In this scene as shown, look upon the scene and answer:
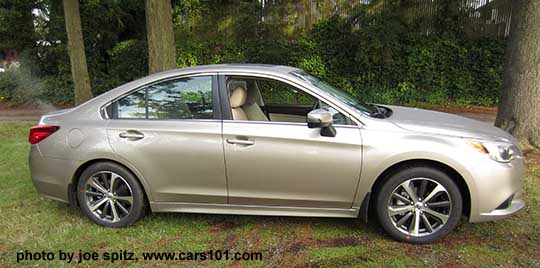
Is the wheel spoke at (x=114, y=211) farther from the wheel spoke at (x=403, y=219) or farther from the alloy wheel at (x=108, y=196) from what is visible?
the wheel spoke at (x=403, y=219)

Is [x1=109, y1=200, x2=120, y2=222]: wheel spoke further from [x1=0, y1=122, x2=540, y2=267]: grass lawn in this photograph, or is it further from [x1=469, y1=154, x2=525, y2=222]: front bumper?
[x1=469, y1=154, x2=525, y2=222]: front bumper

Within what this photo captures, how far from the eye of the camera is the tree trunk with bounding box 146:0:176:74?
7.19 metres

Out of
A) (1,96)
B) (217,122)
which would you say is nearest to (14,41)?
(1,96)

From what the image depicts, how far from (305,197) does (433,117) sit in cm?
147

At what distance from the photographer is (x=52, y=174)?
3.59 metres

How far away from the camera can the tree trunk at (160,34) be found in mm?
7188

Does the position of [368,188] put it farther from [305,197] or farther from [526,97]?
[526,97]

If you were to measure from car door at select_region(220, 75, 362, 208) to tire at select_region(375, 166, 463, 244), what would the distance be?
32 centimetres

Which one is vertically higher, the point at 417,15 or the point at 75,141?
the point at 417,15

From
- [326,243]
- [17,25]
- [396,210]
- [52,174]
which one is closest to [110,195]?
[52,174]

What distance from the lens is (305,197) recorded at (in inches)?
128

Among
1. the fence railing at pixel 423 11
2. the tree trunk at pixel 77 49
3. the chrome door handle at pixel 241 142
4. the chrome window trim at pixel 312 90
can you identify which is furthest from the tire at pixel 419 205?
the fence railing at pixel 423 11

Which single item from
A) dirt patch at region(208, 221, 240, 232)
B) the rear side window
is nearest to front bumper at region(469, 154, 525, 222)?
dirt patch at region(208, 221, 240, 232)

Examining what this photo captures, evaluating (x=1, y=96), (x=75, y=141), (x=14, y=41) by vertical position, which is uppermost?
(x=14, y=41)
